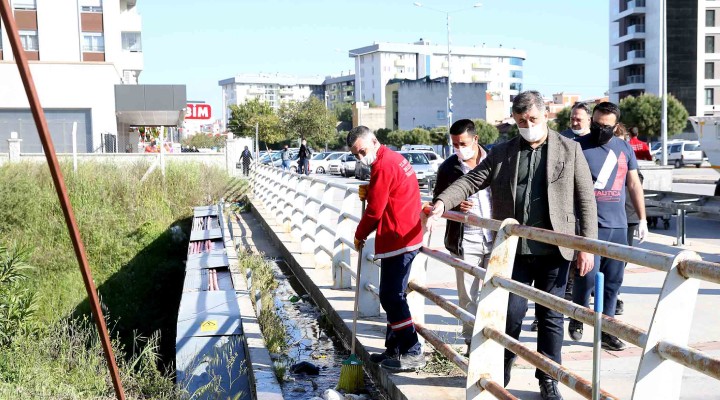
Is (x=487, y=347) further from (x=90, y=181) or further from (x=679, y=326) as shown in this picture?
(x=90, y=181)

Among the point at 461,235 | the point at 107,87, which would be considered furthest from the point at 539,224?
the point at 107,87

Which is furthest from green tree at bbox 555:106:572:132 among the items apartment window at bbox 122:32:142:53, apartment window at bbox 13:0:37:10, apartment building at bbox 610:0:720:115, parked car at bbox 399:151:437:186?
apartment window at bbox 13:0:37:10

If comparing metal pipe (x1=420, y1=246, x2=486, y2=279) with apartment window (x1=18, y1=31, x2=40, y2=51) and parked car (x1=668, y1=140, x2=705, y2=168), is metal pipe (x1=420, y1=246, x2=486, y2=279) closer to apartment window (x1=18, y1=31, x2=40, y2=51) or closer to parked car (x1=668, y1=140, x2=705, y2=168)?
apartment window (x1=18, y1=31, x2=40, y2=51)

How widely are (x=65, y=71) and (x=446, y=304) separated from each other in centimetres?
4186

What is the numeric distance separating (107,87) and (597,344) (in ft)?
143

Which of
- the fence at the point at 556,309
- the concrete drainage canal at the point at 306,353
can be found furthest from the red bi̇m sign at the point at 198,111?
the fence at the point at 556,309

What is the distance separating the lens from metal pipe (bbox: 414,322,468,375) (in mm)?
4711

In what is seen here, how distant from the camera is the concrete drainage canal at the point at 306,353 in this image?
597cm

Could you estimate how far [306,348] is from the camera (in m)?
7.27

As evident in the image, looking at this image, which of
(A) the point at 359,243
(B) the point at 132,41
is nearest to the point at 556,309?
(A) the point at 359,243

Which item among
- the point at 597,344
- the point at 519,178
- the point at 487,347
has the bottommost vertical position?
the point at 487,347

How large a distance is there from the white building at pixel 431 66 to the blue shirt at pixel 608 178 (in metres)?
147

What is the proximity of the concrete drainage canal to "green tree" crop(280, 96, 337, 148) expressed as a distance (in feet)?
193

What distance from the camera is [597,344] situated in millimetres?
2803
